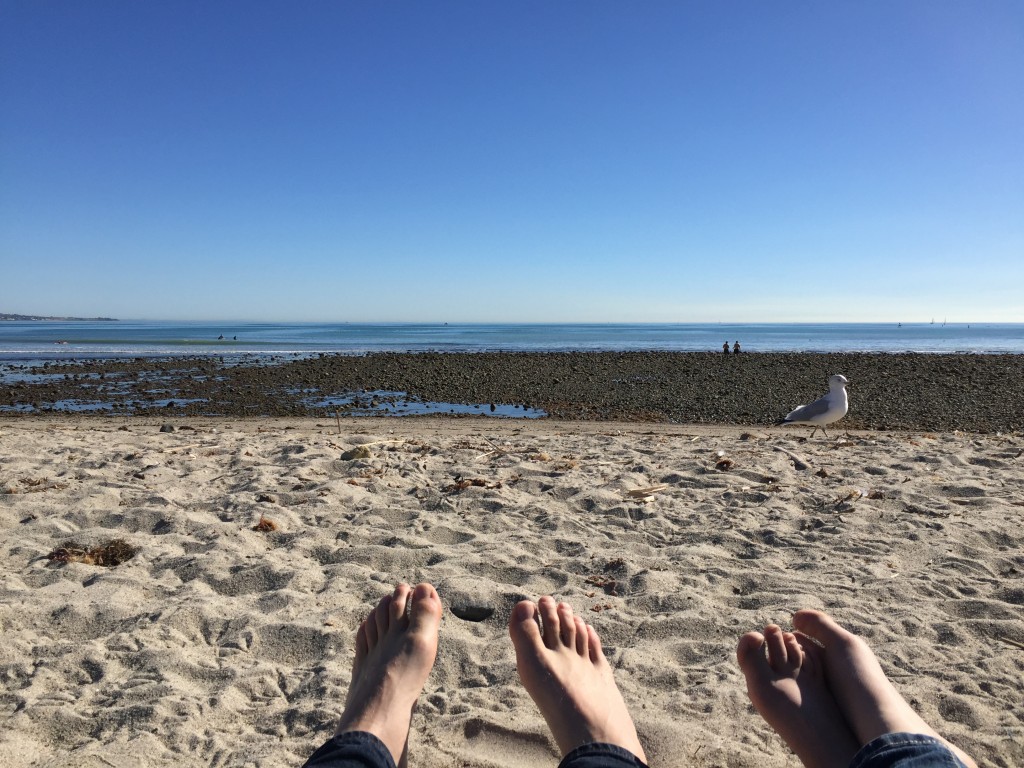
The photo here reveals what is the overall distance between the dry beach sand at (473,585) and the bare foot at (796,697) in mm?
76

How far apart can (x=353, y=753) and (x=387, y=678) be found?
0.37 m

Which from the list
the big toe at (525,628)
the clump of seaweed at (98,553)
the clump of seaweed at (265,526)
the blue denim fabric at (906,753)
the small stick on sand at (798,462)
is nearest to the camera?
the blue denim fabric at (906,753)

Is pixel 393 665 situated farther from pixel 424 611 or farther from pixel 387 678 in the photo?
pixel 424 611

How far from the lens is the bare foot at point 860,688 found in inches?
59.6

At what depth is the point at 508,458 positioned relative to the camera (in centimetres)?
450

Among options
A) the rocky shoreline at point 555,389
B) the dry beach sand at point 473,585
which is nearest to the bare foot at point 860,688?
the dry beach sand at point 473,585

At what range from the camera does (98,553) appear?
2.61m

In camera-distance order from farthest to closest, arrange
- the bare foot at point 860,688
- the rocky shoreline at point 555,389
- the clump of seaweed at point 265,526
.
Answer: the rocky shoreline at point 555,389 → the clump of seaweed at point 265,526 → the bare foot at point 860,688

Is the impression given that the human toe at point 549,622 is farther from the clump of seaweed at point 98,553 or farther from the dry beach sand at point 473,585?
the clump of seaweed at point 98,553

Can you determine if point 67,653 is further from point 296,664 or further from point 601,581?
point 601,581

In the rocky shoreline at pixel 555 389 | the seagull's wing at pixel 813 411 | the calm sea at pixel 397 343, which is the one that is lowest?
the rocky shoreline at pixel 555 389

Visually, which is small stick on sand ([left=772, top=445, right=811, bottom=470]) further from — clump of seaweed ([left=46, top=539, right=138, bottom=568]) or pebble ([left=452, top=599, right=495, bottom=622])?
clump of seaweed ([left=46, top=539, right=138, bottom=568])

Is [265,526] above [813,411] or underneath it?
underneath

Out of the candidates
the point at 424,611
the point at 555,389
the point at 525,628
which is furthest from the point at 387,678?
the point at 555,389
